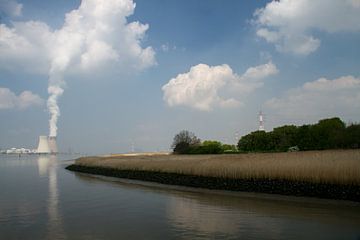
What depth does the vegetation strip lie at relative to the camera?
22.5 meters

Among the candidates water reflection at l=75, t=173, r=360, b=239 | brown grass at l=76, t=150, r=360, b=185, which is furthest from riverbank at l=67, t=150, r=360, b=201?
water reflection at l=75, t=173, r=360, b=239

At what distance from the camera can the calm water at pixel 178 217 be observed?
1513cm

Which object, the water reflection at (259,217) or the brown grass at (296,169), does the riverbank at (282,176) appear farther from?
the water reflection at (259,217)

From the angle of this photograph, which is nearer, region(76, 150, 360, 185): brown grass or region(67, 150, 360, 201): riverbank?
region(67, 150, 360, 201): riverbank

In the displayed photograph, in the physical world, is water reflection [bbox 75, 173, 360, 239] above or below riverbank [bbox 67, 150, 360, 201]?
below

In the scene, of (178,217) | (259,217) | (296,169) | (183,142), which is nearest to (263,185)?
(296,169)

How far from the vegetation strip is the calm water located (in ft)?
1.81

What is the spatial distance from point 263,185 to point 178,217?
1018cm

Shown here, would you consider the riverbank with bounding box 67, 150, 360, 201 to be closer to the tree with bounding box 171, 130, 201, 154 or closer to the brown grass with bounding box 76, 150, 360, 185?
the brown grass with bounding box 76, 150, 360, 185

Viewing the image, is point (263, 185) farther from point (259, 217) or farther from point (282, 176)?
point (259, 217)

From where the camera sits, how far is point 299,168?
85.4 ft

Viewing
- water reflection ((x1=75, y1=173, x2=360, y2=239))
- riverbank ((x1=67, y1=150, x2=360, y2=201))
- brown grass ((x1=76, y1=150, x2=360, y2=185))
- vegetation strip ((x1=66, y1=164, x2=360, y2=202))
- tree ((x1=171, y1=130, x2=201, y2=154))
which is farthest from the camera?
tree ((x1=171, y1=130, x2=201, y2=154))

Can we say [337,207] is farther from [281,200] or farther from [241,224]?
[241,224]

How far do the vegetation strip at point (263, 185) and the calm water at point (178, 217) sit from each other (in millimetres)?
551
